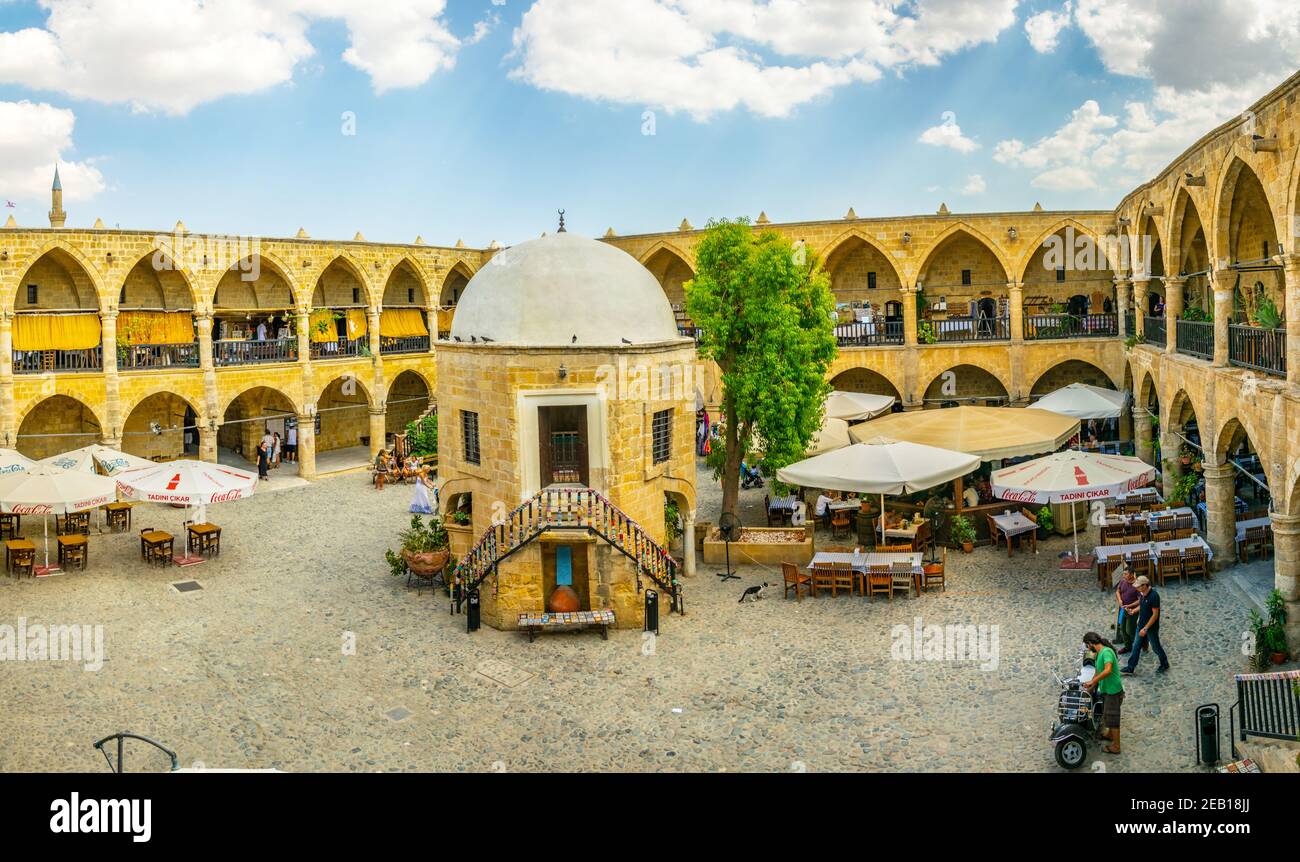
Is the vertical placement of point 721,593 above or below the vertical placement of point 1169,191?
below

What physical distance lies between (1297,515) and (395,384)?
1178 inches

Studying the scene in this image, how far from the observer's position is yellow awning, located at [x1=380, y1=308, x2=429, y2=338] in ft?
108

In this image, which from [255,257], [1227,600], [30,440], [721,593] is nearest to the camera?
[1227,600]

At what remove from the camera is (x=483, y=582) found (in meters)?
14.9

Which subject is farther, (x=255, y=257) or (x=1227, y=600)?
(x=255, y=257)

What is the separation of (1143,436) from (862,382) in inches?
389

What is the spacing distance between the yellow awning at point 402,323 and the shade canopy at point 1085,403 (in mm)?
20563

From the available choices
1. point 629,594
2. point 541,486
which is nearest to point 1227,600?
point 629,594

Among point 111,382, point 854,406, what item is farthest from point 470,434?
point 111,382

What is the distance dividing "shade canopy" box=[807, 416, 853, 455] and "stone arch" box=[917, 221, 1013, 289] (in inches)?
324

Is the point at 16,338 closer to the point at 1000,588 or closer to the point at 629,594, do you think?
the point at 629,594

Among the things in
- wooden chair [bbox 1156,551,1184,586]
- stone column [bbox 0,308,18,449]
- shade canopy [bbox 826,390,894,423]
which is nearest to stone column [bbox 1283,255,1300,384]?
wooden chair [bbox 1156,551,1184,586]

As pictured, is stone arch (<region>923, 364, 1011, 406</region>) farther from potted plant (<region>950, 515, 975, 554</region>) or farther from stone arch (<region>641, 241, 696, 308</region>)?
potted plant (<region>950, 515, 975, 554</region>)

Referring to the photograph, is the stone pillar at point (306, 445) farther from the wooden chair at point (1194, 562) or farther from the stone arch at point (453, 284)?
the wooden chair at point (1194, 562)
